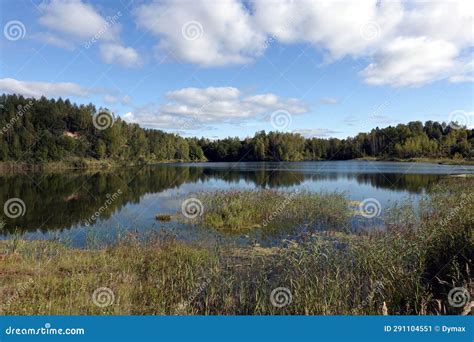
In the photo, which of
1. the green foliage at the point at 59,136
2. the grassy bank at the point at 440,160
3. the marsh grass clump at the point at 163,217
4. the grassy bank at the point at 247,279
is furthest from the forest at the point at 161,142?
the grassy bank at the point at 247,279

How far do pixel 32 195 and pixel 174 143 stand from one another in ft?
324

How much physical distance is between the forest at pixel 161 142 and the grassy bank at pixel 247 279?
184ft

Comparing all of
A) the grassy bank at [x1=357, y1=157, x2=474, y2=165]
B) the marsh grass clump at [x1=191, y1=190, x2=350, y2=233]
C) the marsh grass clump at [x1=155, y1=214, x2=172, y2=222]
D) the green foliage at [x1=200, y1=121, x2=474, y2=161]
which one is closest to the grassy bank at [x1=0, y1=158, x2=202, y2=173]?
the green foliage at [x1=200, y1=121, x2=474, y2=161]

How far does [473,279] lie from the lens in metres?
5.63

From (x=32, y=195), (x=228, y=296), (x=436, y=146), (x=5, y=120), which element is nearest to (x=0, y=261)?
(x=228, y=296)

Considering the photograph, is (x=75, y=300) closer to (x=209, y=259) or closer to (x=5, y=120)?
(x=209, y=259)

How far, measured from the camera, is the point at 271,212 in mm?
16828

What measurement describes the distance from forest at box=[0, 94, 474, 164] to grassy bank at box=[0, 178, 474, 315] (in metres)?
56.2

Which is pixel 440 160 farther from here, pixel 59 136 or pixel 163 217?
pixel 59 136

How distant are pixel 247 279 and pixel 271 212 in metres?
9.33

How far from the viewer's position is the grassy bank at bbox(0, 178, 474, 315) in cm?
587

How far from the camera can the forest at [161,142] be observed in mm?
72500

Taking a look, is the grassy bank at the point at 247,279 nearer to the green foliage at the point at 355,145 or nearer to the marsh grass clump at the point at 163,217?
the marsh grass clump at the point at 163,217

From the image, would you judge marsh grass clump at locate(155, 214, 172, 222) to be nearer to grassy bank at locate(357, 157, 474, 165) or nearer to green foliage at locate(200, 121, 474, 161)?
grassy bank at locate(357, 157, 474, 165)
